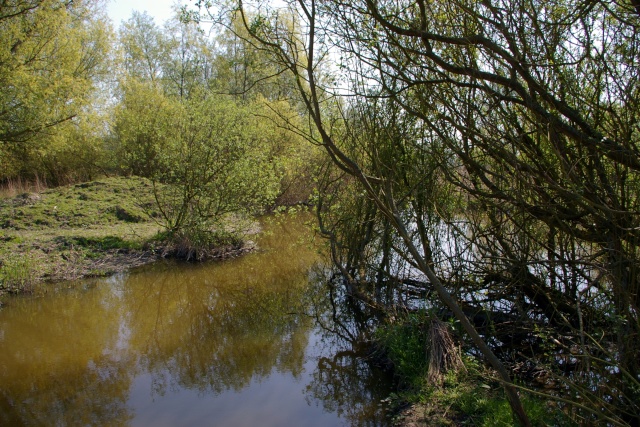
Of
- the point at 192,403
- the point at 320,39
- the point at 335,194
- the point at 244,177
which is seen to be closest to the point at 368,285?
the point at 335,194

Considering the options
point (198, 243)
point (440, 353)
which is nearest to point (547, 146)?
point (440, 353)

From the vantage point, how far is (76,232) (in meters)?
14.2

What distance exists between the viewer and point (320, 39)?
630 centimetres

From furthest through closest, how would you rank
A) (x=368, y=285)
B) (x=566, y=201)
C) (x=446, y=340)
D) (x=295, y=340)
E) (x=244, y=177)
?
1. (x=244, y=177)
2. (x=368, y=285)
3. (x=295, y=340)
4. (x=446, y=340)
5. (x=566, y=201)

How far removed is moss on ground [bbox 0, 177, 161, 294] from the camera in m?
11.5

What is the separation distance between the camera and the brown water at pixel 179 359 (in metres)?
6.04

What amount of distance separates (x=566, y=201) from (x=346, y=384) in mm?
3572

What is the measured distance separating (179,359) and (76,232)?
822 cm

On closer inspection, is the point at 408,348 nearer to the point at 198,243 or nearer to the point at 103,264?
the point at 198,243

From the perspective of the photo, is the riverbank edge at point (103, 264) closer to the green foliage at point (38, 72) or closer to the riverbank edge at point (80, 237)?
the riverbank edge at point (80, 237)

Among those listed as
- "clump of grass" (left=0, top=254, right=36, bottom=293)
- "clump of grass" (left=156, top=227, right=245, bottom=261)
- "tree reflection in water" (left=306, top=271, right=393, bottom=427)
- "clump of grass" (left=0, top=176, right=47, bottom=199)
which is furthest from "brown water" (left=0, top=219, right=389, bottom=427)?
"clump of grass" (left=0, top=176, right=47, bottom=199)

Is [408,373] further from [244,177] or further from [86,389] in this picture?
[244,177]

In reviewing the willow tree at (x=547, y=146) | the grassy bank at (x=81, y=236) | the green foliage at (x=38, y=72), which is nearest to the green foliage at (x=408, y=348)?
the willow tree at (x=547, y=146)

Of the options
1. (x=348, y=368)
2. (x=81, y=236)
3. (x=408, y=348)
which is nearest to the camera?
(x=408, y=348)
